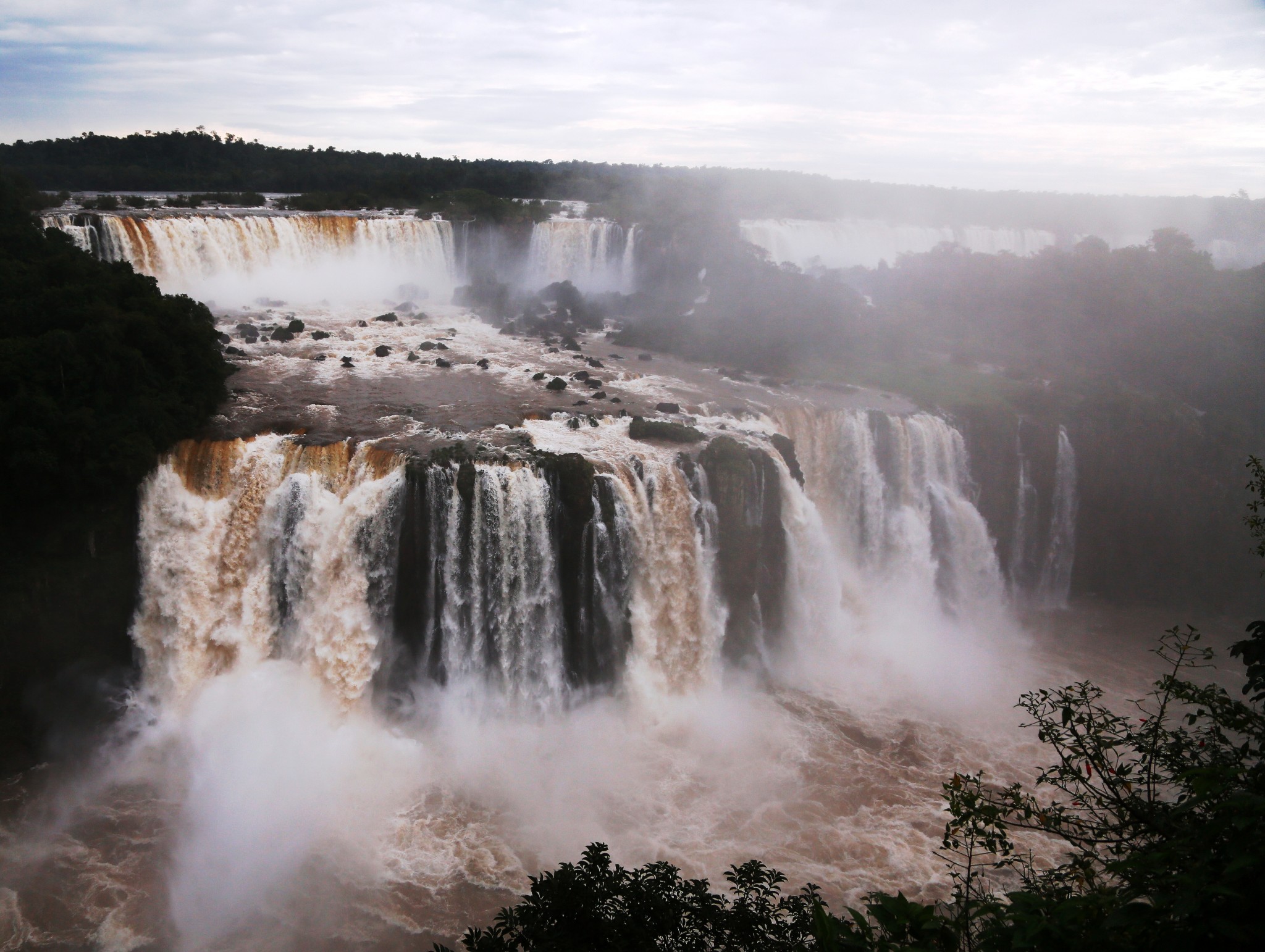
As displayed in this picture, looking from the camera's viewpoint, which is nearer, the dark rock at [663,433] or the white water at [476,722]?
the white water at [476,722]

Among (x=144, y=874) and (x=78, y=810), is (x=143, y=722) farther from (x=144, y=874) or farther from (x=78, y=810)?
(x=144, y=874)

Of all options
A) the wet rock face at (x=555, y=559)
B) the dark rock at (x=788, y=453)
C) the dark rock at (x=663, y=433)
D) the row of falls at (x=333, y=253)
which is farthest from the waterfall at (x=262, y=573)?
the row of falls at (x=333, y=253)

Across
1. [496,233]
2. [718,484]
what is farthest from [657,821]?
[496,233]

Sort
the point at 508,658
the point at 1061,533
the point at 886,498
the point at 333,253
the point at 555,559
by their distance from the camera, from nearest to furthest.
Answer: the point at 508,658 < the point at 555,559 < the point at 886,498 < the point at 1061,533 < the point at 333,253

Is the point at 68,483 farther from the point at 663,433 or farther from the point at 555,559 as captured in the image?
the point at 663,433

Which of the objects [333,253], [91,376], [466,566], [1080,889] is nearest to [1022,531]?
[466,566]

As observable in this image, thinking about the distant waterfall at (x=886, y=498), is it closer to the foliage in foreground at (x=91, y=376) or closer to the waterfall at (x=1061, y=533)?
the waterfall at (x=1061, y=533)

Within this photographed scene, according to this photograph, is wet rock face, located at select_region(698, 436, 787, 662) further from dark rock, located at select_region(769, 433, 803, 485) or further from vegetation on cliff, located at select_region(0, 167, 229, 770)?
vegetation on cliff, located at select_region(0, 167, 229, 770)
